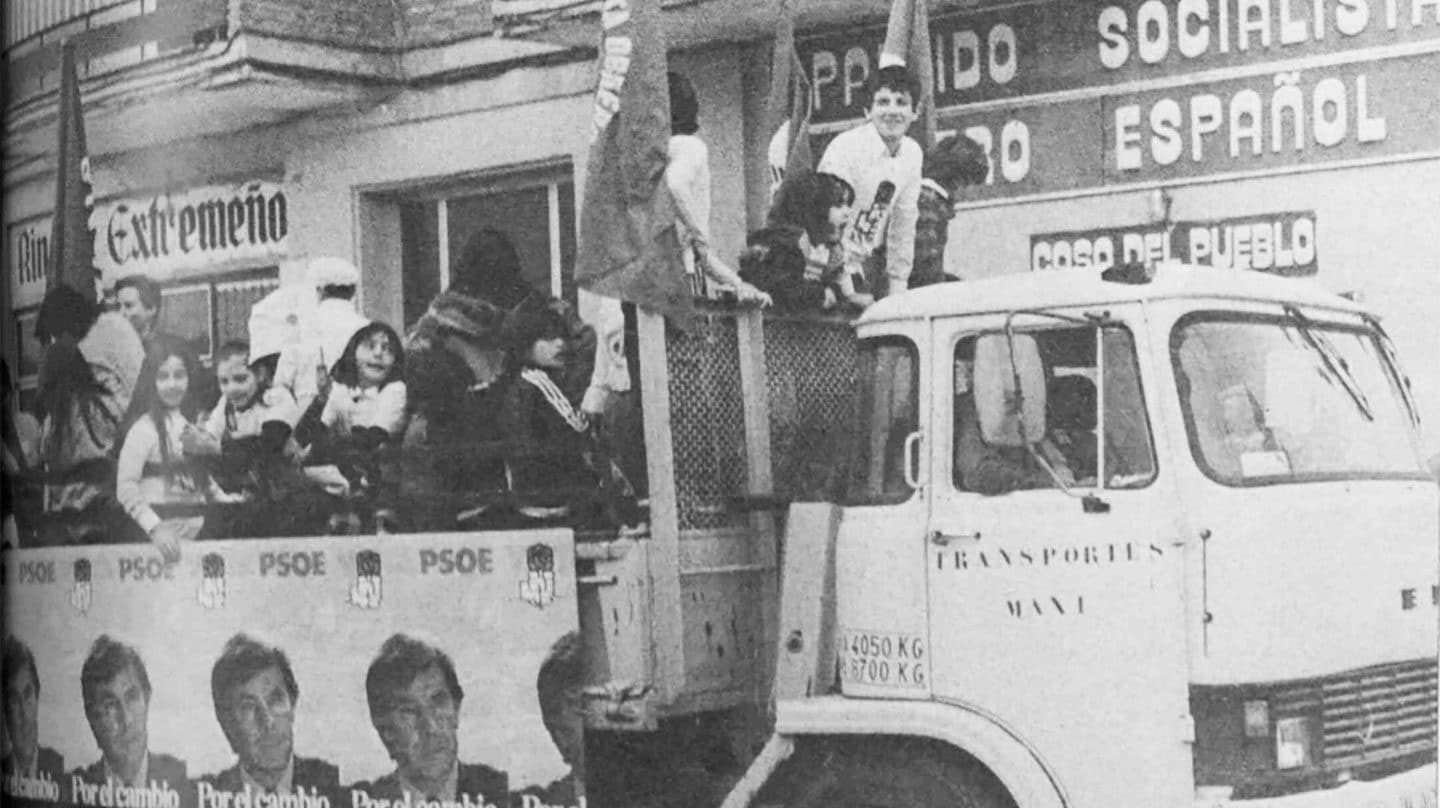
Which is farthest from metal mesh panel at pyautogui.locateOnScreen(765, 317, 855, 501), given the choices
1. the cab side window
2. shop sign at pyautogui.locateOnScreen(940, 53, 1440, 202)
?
shop sign at pyautogui.locateOnScreen(940, 53, 1440, 202)

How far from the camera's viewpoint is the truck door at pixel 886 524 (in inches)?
182

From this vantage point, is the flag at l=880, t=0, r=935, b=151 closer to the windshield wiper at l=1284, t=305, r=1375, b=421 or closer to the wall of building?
the wall of building

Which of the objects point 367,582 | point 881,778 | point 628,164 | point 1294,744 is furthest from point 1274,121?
point 367,582

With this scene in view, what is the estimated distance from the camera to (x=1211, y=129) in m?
4.56

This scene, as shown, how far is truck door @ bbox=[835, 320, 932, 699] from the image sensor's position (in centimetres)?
463

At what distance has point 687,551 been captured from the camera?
493 centimetres

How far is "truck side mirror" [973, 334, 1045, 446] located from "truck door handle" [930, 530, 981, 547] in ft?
0.69

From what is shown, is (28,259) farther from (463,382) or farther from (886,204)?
(886,204)

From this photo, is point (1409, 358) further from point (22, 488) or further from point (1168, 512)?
point (22, 488)

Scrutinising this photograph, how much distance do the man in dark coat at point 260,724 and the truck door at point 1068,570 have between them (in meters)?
2.07

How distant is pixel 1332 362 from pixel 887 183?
44.2 inches

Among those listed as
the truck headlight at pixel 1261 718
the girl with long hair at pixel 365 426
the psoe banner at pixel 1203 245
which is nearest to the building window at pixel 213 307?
the girl with long hair at pixel 365 426

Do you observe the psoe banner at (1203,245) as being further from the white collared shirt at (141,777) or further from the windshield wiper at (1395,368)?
the white collared shirt at (141,777)

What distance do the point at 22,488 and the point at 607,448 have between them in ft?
8.32
